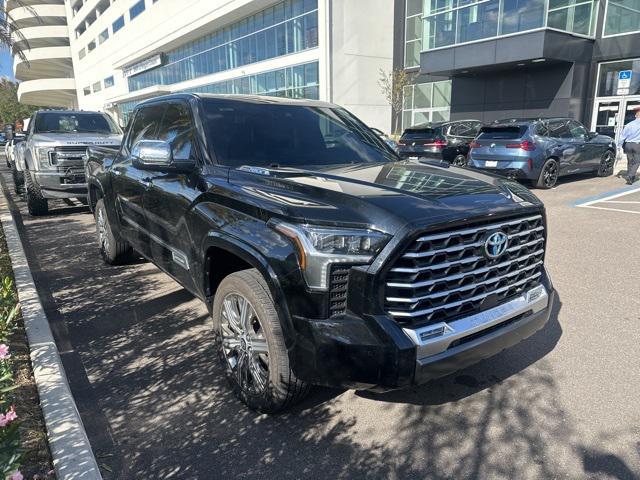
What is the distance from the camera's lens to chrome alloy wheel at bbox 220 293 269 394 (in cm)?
287

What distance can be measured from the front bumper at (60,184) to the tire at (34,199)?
0.68 ft

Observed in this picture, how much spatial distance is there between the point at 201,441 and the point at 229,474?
33 cm

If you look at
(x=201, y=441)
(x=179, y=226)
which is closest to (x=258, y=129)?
(x=179, y=226)

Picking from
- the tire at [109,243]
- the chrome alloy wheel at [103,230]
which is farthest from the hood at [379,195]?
the chrome alloy wheel at [103,230]

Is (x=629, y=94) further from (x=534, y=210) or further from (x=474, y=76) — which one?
(x=534, y=210)

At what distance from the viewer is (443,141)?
14586mm

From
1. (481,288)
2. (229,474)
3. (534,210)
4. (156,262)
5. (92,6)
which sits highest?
(92,6)

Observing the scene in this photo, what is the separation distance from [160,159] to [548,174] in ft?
34.5

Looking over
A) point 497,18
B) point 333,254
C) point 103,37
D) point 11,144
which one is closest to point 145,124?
point 333,254

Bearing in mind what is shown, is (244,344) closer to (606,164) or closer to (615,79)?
(606,164)

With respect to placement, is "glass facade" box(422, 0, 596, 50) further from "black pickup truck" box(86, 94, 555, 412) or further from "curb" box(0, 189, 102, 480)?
"curb" box(0, 189, 102, 480)

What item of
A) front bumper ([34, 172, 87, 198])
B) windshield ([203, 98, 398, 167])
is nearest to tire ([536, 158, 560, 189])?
windshield ([203, 98, 398, 167])

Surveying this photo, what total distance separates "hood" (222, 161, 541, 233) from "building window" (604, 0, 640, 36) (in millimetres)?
19457

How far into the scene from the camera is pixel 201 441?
9.15 ft
